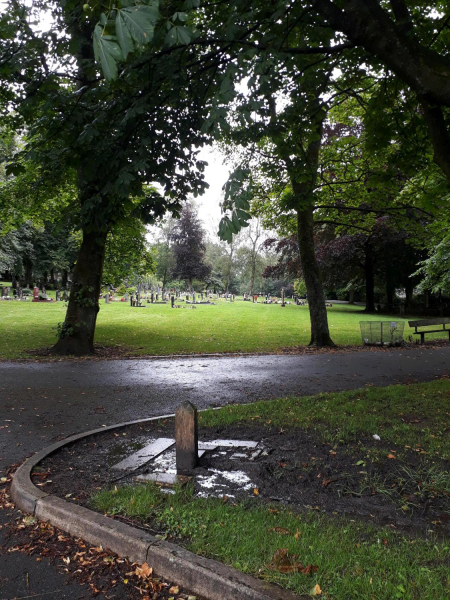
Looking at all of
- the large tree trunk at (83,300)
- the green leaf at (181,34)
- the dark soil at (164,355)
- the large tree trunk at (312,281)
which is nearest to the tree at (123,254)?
the large tree trunk at (83,300)

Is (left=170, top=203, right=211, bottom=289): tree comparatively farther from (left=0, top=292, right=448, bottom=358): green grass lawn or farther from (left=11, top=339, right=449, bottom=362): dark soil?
(left=11, top=339, right=449, bottom=362): dark soil

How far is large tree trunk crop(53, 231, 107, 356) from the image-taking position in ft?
40.1

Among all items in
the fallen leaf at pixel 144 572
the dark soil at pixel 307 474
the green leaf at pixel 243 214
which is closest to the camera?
the fallen leaf at pixel 144 572

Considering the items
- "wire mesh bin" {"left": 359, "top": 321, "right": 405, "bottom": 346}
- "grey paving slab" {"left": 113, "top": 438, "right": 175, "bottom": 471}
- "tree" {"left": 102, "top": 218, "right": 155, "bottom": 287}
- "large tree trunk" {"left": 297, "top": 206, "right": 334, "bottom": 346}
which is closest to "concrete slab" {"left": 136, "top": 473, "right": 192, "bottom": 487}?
"grey paving slab" {"left": 113, "top": 438, "right": 175, "bottom": 471}

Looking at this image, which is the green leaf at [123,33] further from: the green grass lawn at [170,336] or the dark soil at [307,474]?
the green grass lawn at [170,336]

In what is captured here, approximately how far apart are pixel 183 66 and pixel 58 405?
5549 mm

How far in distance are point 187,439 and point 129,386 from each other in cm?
452

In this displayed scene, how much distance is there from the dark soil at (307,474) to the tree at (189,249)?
55.9m

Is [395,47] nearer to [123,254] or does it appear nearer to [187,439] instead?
[187,439]

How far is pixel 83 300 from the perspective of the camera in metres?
12.1

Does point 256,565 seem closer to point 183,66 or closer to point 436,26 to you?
point 183,66

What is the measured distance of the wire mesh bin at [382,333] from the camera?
51.7 feet

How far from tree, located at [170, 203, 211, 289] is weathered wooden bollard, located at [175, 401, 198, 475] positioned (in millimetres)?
56687

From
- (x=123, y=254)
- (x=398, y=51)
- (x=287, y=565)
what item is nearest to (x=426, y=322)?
(x=123, y=254)
